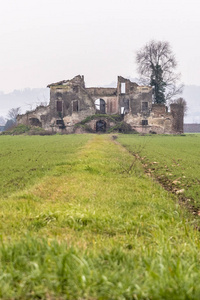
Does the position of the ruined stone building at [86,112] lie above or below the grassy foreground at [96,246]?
above

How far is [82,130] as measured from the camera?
53094 mm

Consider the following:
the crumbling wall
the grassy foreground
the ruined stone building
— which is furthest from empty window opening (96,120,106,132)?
the grassy foreground

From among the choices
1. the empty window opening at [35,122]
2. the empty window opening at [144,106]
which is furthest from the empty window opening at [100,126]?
the empty window opening at [35,122]

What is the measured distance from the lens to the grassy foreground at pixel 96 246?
2008 millimetres

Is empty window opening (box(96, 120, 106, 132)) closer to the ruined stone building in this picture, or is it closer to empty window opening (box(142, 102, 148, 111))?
the ruined stone building

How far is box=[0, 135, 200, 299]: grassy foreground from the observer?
6.59ft

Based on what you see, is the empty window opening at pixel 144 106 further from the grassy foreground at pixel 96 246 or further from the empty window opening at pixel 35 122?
the grassy foreground at pixel 96 246

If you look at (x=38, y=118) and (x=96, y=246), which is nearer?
(x=96, y=246)

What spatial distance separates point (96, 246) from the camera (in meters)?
→ 2.90

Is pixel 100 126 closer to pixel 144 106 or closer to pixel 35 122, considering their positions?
pixel 144 106

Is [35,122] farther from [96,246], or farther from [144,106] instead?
[96,246]

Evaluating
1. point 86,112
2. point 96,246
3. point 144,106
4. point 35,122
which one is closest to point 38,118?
point 35,122

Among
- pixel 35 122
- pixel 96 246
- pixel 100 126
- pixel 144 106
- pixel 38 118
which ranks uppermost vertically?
pixel 144 106

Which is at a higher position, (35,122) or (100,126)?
(35,122)
